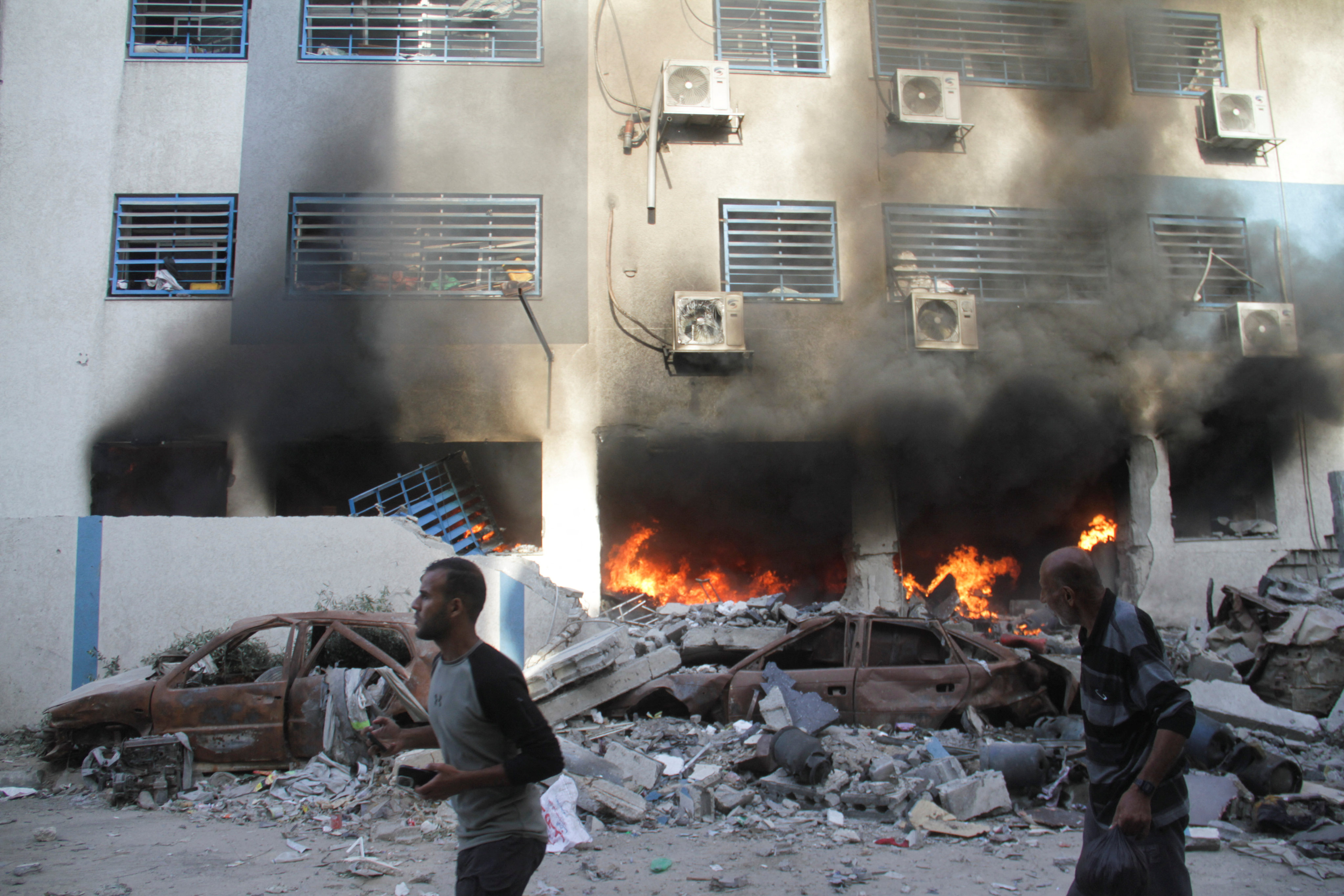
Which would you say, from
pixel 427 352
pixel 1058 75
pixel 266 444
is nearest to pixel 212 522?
pixel 266 444

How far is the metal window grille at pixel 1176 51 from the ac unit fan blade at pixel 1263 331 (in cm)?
343

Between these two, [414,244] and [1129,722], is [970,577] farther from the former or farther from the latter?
[1129,722]

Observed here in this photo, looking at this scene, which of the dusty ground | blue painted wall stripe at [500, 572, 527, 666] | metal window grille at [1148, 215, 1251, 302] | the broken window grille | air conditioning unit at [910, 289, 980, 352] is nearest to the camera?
the dusty ground

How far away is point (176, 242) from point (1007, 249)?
35.4ft

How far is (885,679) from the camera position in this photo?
6.34 m

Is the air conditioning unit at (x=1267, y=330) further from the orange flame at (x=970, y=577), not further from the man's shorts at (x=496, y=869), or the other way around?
the man's shorts at (x=496, y=869)

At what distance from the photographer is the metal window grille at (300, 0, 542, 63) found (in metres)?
10.5

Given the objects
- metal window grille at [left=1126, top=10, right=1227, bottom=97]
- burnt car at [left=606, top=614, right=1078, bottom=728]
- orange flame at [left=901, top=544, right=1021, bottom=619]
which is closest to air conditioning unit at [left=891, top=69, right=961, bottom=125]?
metal window grille at [left=1126, top=10, right=1227, bottom=97]

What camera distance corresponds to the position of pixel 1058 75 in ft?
36.9

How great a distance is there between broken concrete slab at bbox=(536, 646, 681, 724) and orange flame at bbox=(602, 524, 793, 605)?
4245mm

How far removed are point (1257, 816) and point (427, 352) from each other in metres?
8.84

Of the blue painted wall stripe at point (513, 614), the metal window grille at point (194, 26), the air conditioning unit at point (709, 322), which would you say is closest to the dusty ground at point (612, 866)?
the blue painted wall stripe at point (513, 614)

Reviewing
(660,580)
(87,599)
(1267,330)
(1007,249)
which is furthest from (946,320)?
(87,599)

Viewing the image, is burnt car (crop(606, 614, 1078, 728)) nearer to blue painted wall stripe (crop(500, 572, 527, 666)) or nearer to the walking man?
blue painted wall stripe (crop(500, 572, 527, 666))
